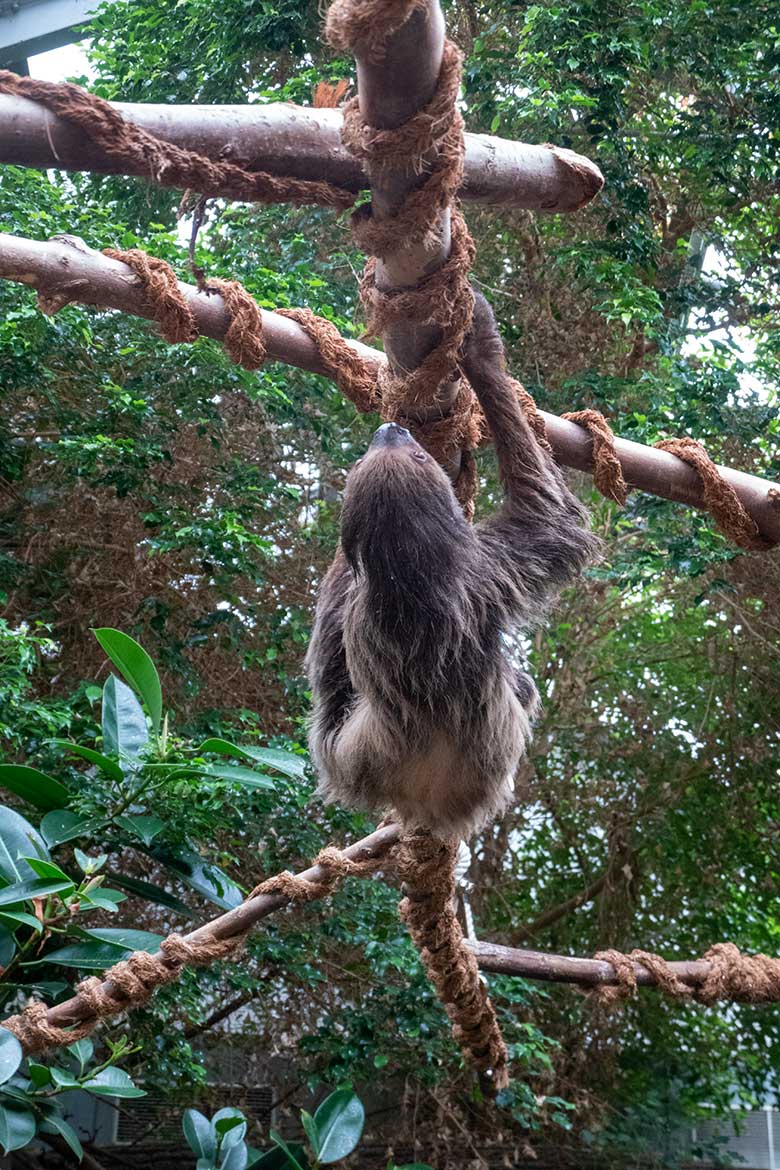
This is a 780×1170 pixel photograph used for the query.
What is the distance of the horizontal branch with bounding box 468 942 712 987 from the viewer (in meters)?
3.17

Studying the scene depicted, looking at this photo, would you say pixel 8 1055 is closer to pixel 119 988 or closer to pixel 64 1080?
pixel 119 988

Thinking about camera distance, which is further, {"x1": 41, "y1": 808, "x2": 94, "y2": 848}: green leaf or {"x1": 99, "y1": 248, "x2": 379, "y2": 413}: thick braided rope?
{"x1": 41, "y1": 808, "x2": 94, "y2": 848}: green leaf

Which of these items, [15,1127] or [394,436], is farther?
[15,1127]

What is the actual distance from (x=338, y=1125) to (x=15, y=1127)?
1175 millimetres

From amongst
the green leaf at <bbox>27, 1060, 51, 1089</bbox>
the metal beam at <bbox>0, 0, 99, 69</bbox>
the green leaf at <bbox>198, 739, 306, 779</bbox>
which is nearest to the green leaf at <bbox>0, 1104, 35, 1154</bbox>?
the green leaf at <bbox>27, 1060, 51, 1089</bbox>

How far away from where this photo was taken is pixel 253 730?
15.4 ft

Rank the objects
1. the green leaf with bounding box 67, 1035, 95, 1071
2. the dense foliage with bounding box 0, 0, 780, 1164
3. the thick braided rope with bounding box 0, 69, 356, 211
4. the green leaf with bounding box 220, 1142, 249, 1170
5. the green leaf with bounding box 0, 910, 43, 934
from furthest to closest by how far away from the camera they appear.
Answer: the dense foliage with bounding box 0, 0, 780, 1164 < the green leaf with bounding box 220, 1142, 249, 1170 < the green leaf with bounding box 67, 1035, 95, 1071 < the green leaf with bounding box 0, 910, 43, 934 < the thick braided rope with bounding box 0, 69, 356, 211

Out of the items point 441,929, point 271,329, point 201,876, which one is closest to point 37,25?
point 271,329

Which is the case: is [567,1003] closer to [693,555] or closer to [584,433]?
[693,555]

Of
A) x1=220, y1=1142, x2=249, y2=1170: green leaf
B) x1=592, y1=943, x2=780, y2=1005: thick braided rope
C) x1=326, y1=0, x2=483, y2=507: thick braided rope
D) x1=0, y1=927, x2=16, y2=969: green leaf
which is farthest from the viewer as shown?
x1=220, y1=1142, x2=249, y2=1170: green leaf

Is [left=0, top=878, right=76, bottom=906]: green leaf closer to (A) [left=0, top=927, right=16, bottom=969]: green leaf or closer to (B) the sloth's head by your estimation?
(A) [left=0, top=927, right=16, bottom=969]: green leaf

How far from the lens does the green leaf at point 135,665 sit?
2.76 m

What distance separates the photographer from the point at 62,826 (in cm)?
277

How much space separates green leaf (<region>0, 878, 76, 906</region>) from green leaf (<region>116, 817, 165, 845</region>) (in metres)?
0.22
